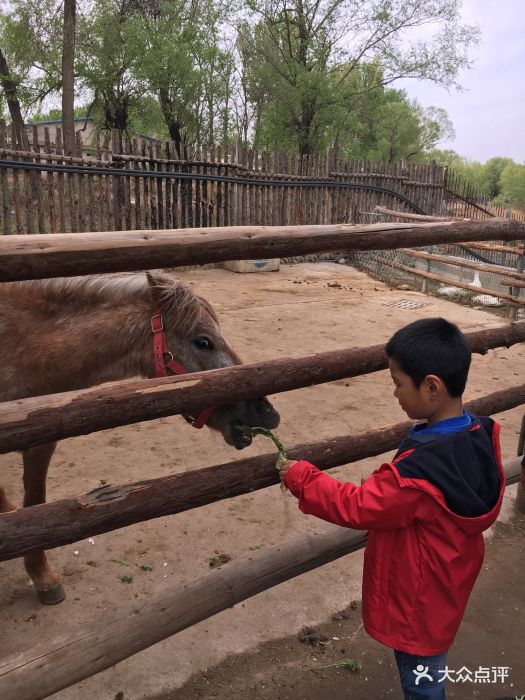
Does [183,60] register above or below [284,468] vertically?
above

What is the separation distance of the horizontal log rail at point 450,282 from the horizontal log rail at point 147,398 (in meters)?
7.24

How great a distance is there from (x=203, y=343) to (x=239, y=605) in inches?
53.3

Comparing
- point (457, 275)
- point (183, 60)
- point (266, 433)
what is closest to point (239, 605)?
point (266, 433)

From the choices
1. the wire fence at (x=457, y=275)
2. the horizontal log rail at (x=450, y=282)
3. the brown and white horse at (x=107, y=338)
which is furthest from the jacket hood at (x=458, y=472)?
the horizontal log rail at (x=450, y=282)

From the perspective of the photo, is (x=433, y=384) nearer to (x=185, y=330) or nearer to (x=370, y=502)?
(x=370, y=502)

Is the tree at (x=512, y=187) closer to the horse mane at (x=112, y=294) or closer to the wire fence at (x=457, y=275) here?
the wire fence at (x=457, y=275)

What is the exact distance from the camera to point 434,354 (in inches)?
57.3

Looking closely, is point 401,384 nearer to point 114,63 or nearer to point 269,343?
point 269,343

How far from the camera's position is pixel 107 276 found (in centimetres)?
246

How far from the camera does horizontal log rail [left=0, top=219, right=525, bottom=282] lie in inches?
61.2

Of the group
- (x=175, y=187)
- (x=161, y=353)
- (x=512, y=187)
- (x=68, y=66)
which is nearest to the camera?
(x=161, y=353)

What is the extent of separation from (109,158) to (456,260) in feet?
22.3

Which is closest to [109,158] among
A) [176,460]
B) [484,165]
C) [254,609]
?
[176,460]

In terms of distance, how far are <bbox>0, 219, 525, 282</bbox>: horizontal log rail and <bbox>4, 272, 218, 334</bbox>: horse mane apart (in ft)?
1.36
